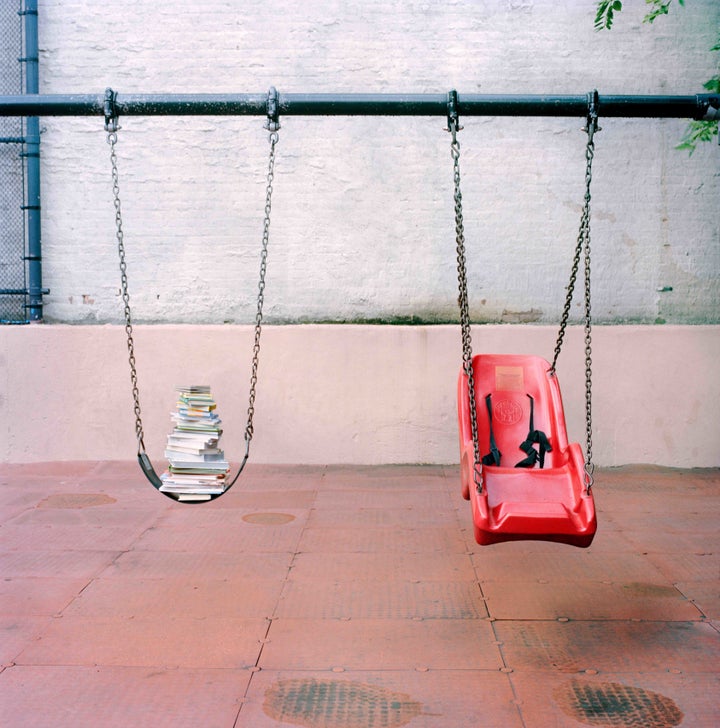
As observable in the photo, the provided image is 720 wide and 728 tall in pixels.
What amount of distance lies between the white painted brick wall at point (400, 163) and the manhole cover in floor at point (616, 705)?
16.2 ft

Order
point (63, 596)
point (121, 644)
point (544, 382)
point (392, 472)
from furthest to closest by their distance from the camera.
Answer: point (392, 472) < point (544, 382) < point (63, 596) < point (121, 644)

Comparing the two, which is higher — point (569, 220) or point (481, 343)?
point (569, 220)

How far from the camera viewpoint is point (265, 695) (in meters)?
3.34

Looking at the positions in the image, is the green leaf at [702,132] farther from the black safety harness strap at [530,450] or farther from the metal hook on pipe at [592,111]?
the black safety harness strap at [530,450]

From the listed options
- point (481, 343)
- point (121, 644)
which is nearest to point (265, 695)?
point (121, 644)

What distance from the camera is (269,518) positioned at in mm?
6188

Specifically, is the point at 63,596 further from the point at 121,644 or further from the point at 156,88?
the point at 156,88

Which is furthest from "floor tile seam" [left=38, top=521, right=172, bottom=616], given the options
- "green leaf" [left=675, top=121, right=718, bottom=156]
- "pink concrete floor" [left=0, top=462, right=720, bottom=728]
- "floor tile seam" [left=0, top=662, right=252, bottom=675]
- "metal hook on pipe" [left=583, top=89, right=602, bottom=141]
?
"green leaf" [left=675, top=121, right=718, bottom=156]

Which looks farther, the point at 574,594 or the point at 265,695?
the point at 574,594

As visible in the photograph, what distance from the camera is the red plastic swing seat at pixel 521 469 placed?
395cm

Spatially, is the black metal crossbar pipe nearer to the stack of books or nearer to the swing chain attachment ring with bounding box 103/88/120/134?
the swing chain attachment ring with bounding box 103/88/120/134

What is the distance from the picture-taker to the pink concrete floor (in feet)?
10.7

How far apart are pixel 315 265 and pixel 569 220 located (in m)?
2.47

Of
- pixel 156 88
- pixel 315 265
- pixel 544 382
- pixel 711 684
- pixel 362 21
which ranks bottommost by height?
pixel 711 684
